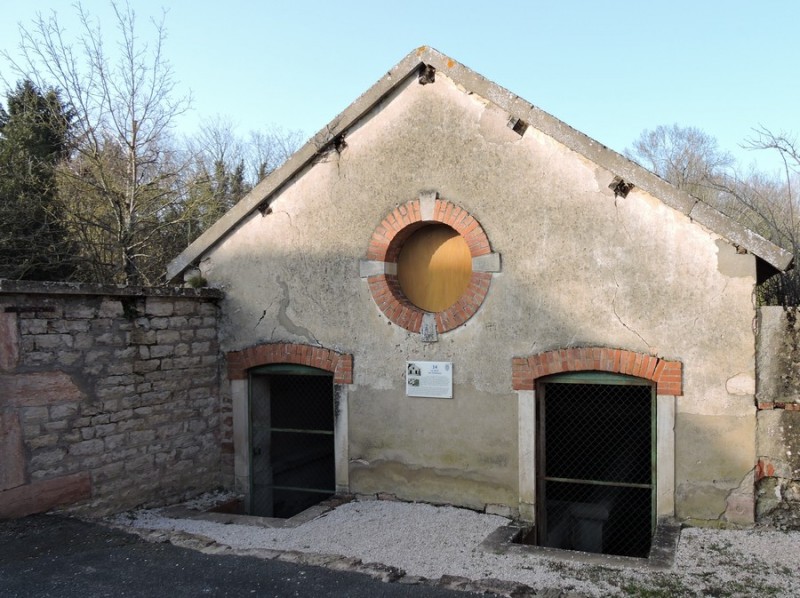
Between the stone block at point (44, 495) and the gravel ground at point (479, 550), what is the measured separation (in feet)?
1.68

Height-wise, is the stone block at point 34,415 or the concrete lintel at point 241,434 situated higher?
the stone block at point 34,415

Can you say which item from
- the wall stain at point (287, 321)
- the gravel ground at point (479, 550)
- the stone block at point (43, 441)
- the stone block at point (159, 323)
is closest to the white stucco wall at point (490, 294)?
the wall stain at point (287, 321)

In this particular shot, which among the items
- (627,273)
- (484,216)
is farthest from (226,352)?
Result: (627,273)

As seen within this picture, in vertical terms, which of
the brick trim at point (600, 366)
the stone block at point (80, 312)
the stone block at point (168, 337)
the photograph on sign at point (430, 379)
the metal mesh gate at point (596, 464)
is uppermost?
the stone block at point (80, 312)

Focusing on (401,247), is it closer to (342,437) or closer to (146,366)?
(342,437)

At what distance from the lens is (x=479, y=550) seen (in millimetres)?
5836

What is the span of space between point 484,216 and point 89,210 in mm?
10840

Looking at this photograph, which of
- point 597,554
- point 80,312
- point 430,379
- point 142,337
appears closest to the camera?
point 597,554

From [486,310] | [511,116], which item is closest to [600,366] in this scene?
[486,310]

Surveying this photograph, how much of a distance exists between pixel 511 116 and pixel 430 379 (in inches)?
119

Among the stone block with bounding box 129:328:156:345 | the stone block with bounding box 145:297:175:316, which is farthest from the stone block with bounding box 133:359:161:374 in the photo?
the stone block with bounding box 145:297:175:316

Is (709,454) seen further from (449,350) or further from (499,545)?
(449,350)

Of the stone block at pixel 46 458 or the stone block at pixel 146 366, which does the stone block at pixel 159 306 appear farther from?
the stone block at pixel 46 458

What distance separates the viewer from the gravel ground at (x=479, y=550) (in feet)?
16.2
